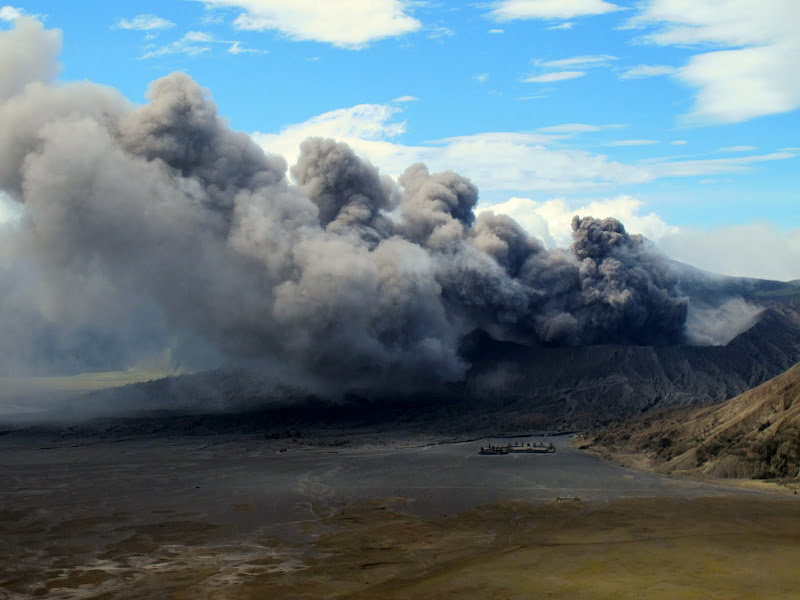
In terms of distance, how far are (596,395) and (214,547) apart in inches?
3473

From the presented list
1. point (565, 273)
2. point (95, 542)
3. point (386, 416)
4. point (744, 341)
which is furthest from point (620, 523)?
point (744, 341)

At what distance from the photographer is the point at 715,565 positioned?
160ft

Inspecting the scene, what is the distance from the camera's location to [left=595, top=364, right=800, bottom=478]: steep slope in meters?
78.3

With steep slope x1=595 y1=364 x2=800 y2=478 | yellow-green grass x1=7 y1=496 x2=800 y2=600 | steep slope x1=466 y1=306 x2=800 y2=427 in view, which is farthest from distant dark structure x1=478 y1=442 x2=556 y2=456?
yellow-green grass x1=7 y1=496 x2=800 y2=600

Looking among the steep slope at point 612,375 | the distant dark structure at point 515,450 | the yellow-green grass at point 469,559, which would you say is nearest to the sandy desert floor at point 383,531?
the yellow-green grass at point 469,559

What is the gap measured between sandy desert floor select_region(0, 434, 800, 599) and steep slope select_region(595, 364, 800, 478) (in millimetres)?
5239

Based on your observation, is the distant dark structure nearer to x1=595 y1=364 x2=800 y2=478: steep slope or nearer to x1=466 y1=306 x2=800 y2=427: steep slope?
x1=595 y1=364 x2=800 y2=478: steep slope

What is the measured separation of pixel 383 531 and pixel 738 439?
4132cm

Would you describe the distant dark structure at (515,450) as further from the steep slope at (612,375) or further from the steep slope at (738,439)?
the steep slope at (612,375)

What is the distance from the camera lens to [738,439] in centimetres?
8481

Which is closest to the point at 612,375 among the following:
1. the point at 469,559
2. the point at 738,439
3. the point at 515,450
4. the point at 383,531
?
the point at 515,450

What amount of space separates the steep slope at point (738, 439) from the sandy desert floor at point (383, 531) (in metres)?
5.24

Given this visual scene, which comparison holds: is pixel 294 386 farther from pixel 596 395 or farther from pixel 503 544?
pixel 503 544

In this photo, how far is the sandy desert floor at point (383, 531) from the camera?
45781 mm
